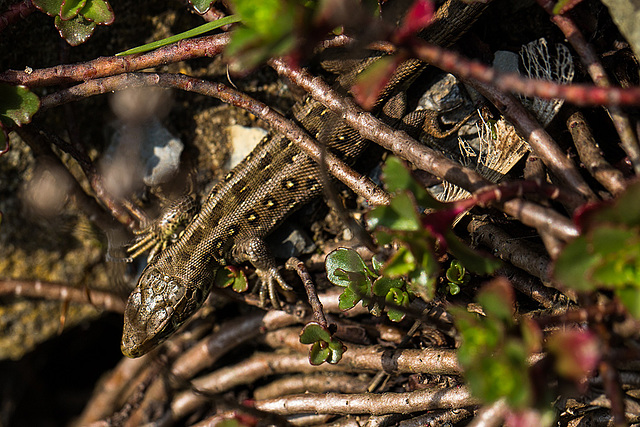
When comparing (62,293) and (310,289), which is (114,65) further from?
(62,293)

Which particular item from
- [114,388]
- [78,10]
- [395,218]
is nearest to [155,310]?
[114,388]

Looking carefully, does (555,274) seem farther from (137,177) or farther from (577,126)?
(137,177)

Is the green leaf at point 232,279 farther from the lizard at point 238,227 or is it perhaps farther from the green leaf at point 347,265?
the green leaf at point 347,265

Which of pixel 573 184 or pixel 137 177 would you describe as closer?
pixel 573 184

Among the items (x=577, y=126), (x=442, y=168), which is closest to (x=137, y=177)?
(x=442, y=168)

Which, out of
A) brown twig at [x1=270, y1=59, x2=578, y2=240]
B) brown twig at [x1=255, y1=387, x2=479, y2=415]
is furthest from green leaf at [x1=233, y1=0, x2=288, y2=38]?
brown twig at [x1=255, y1=387, x2=479, y2=415]

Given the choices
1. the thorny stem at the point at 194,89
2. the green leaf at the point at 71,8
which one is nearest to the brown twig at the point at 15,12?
the green leaf at the point at 71,8
